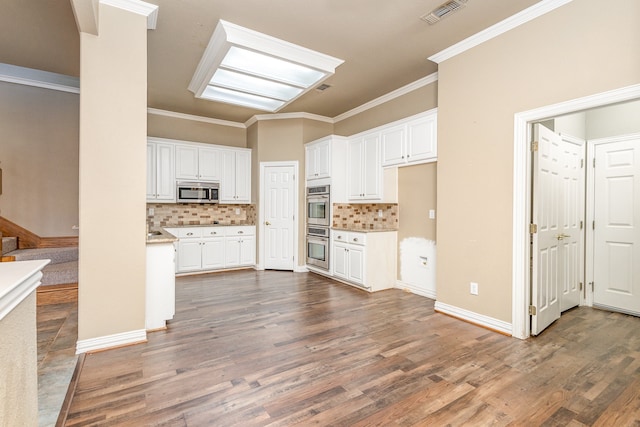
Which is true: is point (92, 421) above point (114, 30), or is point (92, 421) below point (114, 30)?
below

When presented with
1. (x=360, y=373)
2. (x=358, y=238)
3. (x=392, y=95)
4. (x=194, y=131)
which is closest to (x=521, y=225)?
(x=360, y=373)

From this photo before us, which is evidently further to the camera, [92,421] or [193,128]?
[193,128]

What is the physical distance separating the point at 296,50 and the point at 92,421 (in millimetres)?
3651

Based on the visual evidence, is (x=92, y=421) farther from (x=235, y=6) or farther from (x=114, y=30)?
(x=235, y=6)

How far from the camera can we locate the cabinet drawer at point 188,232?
5461mm

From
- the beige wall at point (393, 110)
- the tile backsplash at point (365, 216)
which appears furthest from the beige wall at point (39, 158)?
the beige wall at point (393, 110)

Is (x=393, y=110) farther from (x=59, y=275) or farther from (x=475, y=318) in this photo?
(x=59, y=275)

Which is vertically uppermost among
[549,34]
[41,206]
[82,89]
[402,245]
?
[549,34]

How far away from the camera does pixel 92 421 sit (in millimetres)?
1745

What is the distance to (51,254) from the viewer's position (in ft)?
14.1

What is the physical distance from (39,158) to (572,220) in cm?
737

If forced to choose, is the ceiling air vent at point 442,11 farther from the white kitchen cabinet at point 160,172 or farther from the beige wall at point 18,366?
the white kitchen cabinet at point 160,172

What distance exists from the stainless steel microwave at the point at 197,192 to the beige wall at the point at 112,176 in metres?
2.96

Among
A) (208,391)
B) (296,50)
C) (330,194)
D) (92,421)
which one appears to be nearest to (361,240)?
(330,194)
